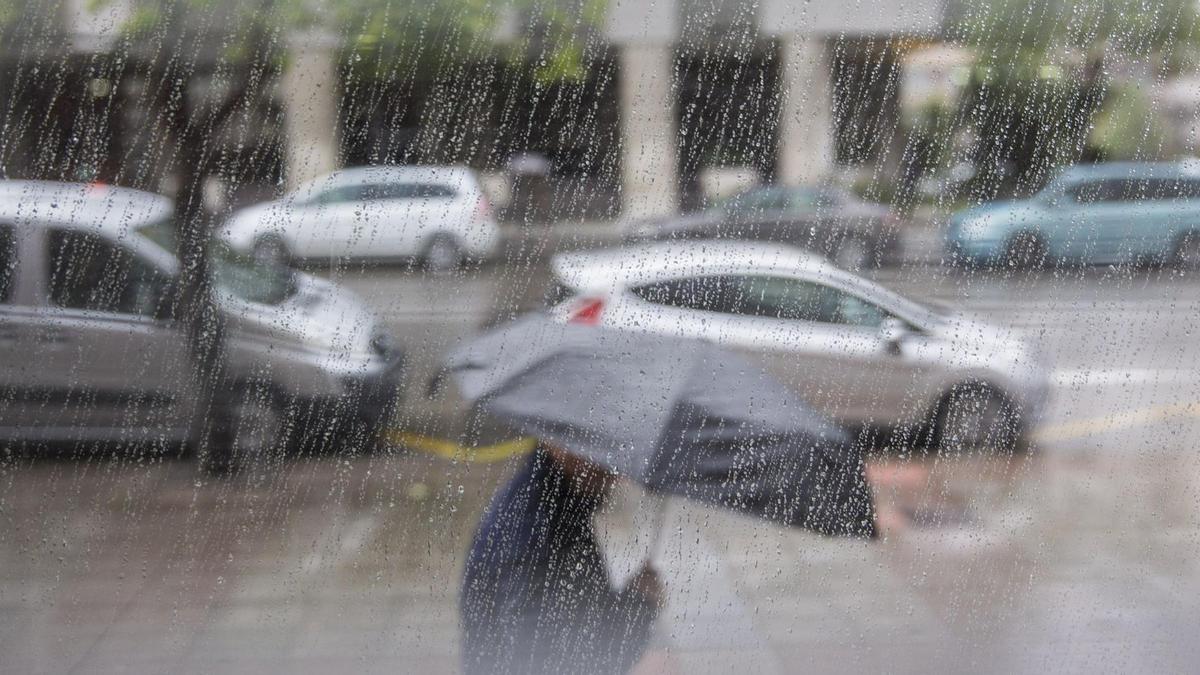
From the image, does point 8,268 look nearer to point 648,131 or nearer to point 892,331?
point 648,131

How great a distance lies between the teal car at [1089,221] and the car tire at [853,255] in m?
0.20

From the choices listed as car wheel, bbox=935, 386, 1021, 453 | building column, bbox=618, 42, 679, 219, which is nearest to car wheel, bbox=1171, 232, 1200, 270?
car wheel, bbox=935, 386, 1021, 453

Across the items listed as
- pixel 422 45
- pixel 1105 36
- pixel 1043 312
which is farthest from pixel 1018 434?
pixel 422 45

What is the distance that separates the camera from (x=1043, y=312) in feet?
8.98

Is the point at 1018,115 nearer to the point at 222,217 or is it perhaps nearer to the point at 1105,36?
the point at 1105,36

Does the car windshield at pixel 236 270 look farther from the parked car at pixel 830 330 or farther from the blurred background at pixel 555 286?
the parked car at pixel 830 330

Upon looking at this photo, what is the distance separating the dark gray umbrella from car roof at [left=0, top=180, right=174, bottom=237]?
755 millimetres

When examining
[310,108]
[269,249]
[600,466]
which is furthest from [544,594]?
[310,108]

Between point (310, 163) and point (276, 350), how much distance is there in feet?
1.41

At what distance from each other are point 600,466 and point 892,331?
29.8 inches

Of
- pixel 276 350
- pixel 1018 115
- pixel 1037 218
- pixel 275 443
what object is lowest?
pixel 275 443

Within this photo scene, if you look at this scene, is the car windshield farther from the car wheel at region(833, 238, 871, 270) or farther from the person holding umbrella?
the car wheel at region(833, 238, 871, 270)

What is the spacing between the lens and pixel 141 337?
8.55 feet

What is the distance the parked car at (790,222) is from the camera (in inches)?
103
